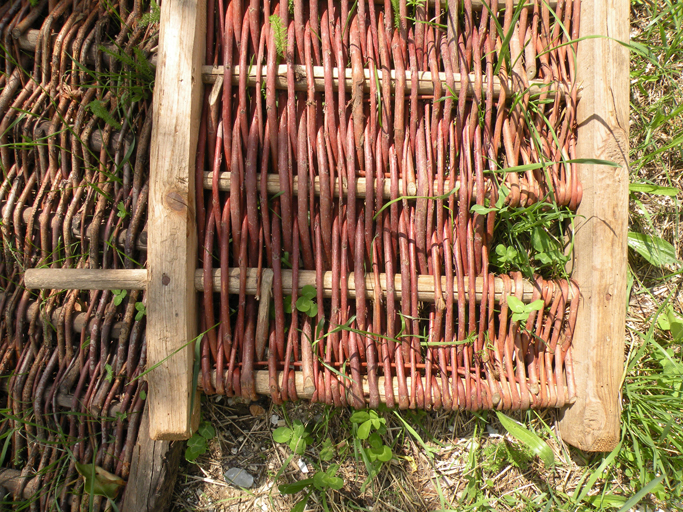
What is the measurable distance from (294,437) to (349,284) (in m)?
0.55

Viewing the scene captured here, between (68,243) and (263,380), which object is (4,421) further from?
(263,380)

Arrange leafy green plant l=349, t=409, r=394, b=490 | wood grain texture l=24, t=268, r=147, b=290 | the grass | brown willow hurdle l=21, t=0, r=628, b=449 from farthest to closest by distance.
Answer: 1. the grass
2. leafy green plant l=349, t=409, r=394, b=490
3. brown willow hurdle l=21, t=0, r=628, b=449
4. wood grain texture l=24, t=268, r=147, b=290

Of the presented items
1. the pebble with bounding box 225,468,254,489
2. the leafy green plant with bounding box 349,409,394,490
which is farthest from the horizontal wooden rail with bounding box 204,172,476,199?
the pebble with bounding box 225,468,254,489

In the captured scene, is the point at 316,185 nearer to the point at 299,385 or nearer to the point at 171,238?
the point at 171,238

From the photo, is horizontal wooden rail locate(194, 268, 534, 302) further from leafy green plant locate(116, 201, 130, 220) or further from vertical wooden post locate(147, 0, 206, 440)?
leafy green plant locate(116, 201, 130, 220)

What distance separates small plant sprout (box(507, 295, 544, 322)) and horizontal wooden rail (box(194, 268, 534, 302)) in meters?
0.03

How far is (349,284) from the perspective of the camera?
49.6 inches

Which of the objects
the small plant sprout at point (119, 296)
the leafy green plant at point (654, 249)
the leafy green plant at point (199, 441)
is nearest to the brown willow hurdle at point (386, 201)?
the leafy green plant at point (199, 441)

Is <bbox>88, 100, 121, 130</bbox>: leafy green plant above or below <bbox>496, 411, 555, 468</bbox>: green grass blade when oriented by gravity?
above

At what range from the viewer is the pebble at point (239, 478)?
147 cm

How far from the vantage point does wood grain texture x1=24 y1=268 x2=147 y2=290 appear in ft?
3.70

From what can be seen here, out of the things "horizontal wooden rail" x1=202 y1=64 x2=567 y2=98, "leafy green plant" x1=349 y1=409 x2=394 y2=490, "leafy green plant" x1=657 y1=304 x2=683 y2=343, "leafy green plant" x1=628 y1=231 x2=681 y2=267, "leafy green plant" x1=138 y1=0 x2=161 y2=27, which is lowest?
"leafy green plant" x1=349 y1=409 x2=394 y2=490

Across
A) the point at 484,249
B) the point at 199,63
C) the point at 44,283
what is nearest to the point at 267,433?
the point at 44,283

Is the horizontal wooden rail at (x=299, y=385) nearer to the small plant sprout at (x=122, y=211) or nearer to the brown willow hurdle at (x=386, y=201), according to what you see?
the brown willow hurdle at (x=386, y=201)
